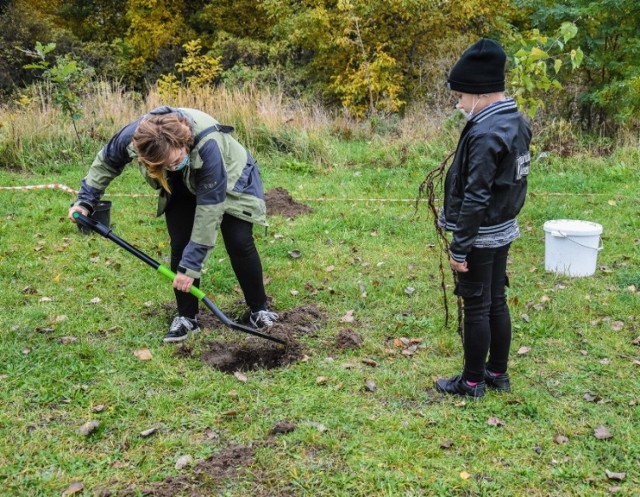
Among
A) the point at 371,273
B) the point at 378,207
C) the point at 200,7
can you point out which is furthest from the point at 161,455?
the point at 200,7

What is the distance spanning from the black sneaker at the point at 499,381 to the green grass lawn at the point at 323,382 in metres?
0.08

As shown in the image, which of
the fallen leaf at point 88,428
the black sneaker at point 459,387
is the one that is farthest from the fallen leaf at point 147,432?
the black sneaker at point 459,387

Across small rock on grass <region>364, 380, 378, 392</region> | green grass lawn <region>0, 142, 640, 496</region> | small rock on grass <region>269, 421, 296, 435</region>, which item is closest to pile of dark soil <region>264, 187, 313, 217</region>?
green grass lawn <region>0, 142, 640, 496</region>

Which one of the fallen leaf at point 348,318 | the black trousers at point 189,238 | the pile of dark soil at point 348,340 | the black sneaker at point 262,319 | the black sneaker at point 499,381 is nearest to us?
the black sneaker at point 499,381

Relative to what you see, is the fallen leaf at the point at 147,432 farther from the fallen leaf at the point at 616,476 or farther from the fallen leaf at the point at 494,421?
the fallen leaf at the point at 616,476

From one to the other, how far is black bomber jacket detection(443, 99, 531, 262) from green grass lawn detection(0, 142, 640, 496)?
1.04 meters

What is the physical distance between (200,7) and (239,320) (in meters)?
22.0

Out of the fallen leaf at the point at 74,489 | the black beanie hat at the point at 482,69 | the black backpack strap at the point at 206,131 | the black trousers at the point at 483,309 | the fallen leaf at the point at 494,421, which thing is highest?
the black beanie hat at the point at 482,69

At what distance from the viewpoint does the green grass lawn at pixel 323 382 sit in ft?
9.77

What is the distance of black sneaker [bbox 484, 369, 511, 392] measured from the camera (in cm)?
366

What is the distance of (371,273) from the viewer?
558 cm

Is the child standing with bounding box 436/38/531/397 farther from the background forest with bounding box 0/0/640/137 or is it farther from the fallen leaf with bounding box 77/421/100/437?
the background forest with bounding box 0/0/640/137

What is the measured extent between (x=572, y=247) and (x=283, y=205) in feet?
10.8

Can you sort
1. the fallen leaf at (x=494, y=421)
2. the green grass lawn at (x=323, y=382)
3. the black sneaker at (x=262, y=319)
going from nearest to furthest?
the green grass lawn at (x=323, y=382), the fallen leaf at (x=494, y=421), the black sneaker at (x=262, y=319)
